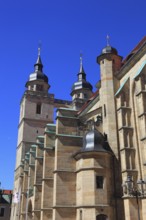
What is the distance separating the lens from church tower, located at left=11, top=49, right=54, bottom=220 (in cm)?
4856

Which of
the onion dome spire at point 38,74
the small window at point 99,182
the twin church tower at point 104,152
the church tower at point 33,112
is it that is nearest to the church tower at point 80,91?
the church tower at point 33,112

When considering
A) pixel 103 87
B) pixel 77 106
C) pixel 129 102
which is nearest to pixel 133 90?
pixel 129 102

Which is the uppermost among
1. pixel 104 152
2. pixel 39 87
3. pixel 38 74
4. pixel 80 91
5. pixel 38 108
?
pixel 38 74

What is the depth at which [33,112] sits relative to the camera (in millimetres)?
51062

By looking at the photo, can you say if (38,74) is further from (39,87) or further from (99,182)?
(99,182)

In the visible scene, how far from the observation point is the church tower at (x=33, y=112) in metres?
48.6

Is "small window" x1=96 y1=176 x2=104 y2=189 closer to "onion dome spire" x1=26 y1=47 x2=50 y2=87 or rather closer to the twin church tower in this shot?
the twin church tower

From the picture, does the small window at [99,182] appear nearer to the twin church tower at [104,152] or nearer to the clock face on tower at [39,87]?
the twin church tower at [104,152]

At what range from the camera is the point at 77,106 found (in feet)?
186

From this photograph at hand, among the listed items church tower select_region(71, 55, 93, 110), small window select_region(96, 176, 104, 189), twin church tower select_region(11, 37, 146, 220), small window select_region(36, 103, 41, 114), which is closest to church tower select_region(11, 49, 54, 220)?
small window select_region(36, 103, 41, 114)

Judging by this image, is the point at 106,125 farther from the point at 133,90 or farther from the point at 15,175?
the point at 15,175

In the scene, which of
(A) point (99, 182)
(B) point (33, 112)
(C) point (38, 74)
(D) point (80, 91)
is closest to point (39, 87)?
(C) point (38, 74)

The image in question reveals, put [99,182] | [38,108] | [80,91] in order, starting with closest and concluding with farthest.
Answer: [99,182], [38,108], [80,91]

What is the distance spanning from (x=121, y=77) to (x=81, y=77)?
36.0 m
